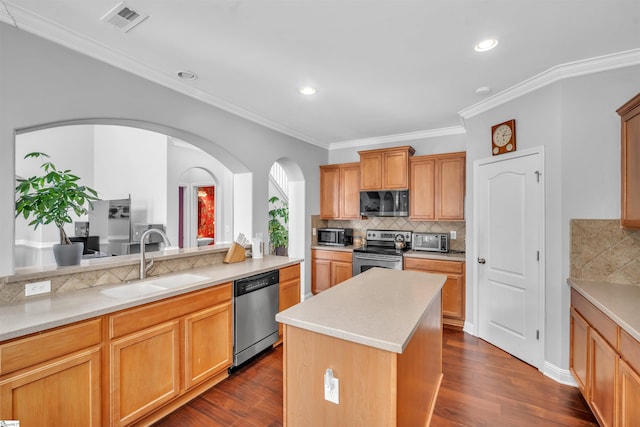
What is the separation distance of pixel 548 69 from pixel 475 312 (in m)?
2.58

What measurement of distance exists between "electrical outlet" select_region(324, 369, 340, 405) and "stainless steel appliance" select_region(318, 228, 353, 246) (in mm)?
3418

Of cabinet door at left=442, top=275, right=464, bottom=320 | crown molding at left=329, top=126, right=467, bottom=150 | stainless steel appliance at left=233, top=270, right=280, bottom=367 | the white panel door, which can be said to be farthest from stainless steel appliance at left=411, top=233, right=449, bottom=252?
stainless steel appliance at left=233, top=270, right=280, bottom=367

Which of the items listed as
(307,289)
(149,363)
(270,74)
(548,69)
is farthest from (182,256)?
(548,69)

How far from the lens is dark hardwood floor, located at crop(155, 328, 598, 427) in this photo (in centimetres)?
203

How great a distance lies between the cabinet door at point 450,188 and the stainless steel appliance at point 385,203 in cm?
46

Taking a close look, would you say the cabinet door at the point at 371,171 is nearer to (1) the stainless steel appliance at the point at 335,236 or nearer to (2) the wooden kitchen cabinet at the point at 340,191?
(2) the wooden kitchen cabinet at the point at 340,191

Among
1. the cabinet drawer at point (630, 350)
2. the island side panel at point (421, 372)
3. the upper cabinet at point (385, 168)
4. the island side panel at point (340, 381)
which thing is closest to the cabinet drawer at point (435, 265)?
the upper cabinet at point (385, 168)

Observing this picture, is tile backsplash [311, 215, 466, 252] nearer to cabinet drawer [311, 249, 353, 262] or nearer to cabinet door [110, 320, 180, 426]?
cabinet drawer [311, 249, 353, 262]

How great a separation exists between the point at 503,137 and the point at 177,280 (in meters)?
3.50

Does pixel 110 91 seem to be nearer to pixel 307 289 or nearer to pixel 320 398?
pixel 320 398

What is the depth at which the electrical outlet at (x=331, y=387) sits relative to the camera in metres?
1.35

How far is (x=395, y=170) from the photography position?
14.2 ft

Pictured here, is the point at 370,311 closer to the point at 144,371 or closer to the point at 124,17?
the point at 144,371

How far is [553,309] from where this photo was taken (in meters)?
2.52
